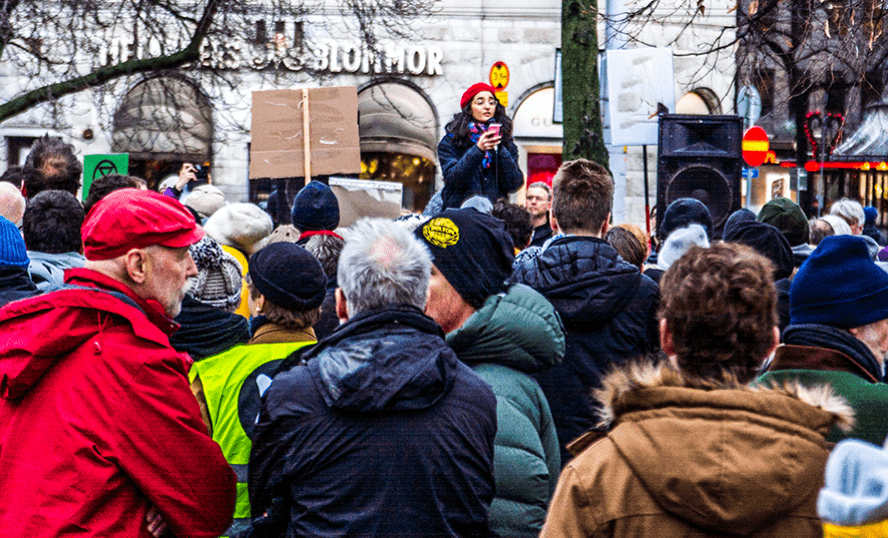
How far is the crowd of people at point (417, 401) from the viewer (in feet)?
5.78

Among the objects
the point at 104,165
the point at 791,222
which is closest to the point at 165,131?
the point at 104,165

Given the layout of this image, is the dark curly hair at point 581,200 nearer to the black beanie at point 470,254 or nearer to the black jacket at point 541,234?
the black beanie at point 470,254

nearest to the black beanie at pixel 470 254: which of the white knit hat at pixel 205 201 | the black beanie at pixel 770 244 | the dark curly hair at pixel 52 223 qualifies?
the dark curly hair at pixel 52 223

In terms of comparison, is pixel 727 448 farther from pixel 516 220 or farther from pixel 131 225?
pixel 516 220

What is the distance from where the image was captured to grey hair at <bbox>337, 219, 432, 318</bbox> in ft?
7.79

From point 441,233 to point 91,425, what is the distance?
1.34 m

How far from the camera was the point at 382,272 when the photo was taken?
2375mm

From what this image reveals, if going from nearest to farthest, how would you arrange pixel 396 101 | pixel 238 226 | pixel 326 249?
pixel 326 249, pixel 238 226, pixel 396 101

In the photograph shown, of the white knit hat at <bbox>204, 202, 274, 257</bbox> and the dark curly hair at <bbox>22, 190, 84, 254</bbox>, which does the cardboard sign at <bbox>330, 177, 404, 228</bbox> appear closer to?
the white knit hat at <bbox>204, 202, 274, 257</bbox>

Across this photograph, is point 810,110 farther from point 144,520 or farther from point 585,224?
point 144,520

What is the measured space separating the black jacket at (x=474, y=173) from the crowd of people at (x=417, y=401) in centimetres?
253

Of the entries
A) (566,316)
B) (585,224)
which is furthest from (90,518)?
(585,224)

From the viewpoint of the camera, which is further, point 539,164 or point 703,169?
point 539,164

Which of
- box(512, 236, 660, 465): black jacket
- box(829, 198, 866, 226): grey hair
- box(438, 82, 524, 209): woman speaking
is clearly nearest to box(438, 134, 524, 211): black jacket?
box(438, 82, 524, 209): woman speaking
